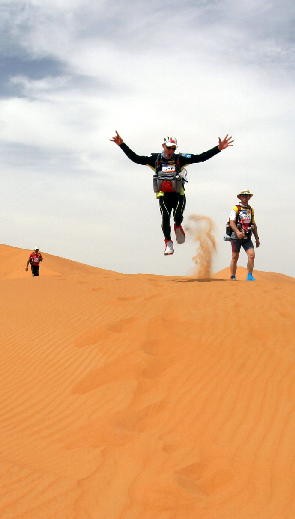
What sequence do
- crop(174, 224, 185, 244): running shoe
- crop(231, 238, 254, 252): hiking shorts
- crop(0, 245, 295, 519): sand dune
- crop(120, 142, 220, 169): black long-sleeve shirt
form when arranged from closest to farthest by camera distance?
crop(0, 245, 295, 519): sand dune → crop(120, 142, 220, 169): black long-sleeve shirt → crop(174, 224, 185, 244): running shoe → crop(231, 238, 254, 252): hiking shorts

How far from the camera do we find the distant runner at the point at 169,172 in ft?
33.3

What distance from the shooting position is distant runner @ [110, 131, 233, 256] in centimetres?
1015

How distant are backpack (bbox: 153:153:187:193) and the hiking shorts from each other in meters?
2.59

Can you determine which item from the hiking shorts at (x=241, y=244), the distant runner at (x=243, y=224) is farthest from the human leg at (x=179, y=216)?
the hiking shorts at (x=241, y=244)

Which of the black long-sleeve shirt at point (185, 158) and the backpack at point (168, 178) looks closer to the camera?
the backpack at point (168, 178)

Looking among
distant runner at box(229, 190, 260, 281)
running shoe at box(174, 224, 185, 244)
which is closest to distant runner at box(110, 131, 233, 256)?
running shoe at box(174, 224, 185, 244)

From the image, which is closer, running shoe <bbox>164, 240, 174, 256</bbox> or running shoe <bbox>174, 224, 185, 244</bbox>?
running shoe <bbox>164, 240, 174, 256</bbox>

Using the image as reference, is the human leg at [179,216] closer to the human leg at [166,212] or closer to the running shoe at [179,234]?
the running shoe at [179,234]

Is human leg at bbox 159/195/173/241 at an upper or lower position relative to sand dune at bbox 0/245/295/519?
upper

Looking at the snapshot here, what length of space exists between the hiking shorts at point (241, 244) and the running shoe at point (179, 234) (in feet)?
6.46

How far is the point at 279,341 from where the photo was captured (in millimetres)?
6715

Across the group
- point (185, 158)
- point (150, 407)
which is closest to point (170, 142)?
point (185, 158)

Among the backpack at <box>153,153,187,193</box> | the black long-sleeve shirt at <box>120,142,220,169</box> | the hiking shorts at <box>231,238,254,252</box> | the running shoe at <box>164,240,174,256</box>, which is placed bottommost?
the running shoe at <box>164,240,174,256</box>

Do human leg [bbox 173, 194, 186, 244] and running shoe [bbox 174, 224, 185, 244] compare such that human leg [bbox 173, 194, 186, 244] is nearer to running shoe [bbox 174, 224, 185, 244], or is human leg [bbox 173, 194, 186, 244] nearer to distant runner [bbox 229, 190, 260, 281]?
running shoe [bbox 174, 224, 185, 244]
